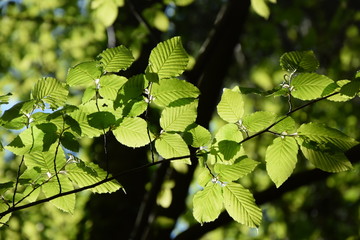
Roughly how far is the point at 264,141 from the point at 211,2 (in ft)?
21.9

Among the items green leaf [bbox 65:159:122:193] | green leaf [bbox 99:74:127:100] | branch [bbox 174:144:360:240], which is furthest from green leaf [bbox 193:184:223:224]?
branch [bbox 174:144:360:240]

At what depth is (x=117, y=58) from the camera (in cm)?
84

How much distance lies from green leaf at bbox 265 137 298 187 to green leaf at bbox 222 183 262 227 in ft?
0.27

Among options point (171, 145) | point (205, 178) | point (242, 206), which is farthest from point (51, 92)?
point (242, 206)

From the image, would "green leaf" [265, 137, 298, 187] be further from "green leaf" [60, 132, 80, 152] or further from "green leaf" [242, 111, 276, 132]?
"green leaf" [60, 132, 80, 152]

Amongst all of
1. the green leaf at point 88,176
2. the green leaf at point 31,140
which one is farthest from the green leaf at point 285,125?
the green leaf at point 31,140

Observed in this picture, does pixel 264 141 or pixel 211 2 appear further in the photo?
pixel 211 2

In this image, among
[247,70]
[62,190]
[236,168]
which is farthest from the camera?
[247,70]

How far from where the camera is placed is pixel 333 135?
88 cm

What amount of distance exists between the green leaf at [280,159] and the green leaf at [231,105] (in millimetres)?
121

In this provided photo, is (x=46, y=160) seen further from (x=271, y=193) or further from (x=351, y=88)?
(x=271, y=193)

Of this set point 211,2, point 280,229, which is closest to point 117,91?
point 280,229

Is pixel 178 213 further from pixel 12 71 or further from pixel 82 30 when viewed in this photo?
pixel 12 71

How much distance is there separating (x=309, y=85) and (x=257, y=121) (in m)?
0.15
